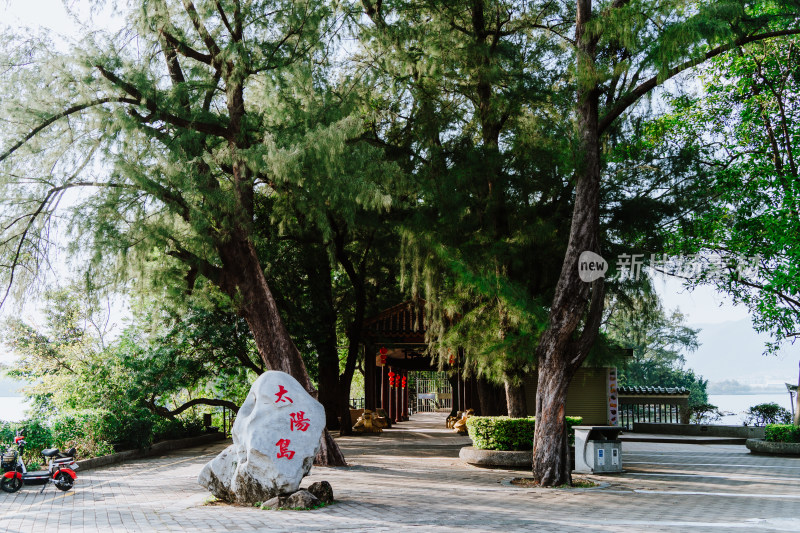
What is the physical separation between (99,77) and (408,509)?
8.49m

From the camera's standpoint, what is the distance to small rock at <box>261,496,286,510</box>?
7.86m

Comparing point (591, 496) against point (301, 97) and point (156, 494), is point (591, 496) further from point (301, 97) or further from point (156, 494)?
point (301, 97)

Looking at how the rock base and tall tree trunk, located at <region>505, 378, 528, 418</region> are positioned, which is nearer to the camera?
the rock base

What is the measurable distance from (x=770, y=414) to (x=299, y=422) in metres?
17.7

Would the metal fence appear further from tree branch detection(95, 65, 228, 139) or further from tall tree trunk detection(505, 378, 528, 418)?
tree branch detection(95, 65, 228, 139)

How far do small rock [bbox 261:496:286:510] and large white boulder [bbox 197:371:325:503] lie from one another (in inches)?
3.2

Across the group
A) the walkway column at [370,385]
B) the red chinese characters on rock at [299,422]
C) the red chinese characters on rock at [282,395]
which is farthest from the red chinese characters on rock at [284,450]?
the walkway column at [370,385]

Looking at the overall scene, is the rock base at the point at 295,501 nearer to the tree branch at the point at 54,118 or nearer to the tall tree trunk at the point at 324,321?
the tree branch at the point at 54,118

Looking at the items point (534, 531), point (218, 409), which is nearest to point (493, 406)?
point (534, 531)

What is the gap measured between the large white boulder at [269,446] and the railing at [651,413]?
17.1 metres

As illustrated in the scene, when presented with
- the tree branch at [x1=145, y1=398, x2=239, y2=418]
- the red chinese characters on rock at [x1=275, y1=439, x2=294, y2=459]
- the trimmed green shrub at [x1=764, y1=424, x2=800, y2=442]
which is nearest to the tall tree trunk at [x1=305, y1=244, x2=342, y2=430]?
the tree branch at [x1=145, y1=398, x2=239, y2=418]

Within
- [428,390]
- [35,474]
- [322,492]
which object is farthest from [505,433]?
[428,390]

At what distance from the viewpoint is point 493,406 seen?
622 inches

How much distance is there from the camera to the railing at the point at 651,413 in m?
22.5
